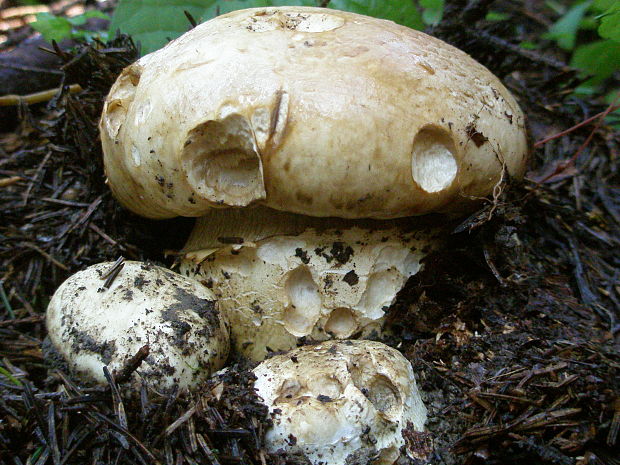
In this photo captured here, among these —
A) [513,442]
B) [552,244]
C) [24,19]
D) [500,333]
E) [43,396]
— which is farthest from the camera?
[24,19]

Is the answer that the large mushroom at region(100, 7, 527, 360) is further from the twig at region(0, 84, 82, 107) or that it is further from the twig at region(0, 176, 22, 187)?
the twig at region(0, 84, 82, 107)

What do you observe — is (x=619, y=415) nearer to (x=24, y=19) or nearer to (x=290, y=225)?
(x=290, y=225)

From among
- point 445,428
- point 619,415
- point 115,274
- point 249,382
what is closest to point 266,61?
point 115,274

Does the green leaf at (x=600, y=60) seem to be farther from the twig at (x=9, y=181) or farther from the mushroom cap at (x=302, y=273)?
the twig at (x=9, y=181)

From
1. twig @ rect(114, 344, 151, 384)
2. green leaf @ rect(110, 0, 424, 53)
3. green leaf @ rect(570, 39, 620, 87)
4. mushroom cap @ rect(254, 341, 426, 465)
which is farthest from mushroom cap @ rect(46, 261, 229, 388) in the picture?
green leaf @ rect(570, 39, 620, 87)

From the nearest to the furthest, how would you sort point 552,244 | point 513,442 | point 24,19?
point 513,442 < point 552,244 < point 24,19

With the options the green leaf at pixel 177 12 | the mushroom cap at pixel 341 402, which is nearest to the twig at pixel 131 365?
the mushroom cap at pixel 341 402
